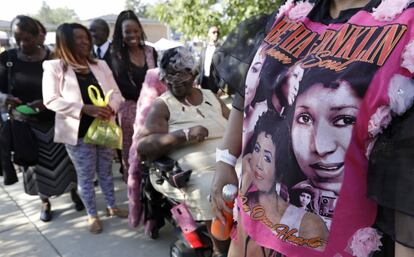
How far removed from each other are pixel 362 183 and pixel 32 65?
3.34m

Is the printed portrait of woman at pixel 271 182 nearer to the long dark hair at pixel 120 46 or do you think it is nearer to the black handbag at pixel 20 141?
the black handbag at pixel 20 141

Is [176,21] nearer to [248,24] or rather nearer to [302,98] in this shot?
[248,24]

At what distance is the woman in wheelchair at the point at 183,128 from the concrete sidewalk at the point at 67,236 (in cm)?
70

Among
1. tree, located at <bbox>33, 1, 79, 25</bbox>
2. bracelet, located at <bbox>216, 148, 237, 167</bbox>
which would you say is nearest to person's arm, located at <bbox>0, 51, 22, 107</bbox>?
bracelet, located at <bbox>216, 148, 237, 167</bbox>

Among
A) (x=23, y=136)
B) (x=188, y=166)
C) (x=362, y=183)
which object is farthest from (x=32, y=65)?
(x=362, y=183)

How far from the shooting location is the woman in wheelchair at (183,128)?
101 inches

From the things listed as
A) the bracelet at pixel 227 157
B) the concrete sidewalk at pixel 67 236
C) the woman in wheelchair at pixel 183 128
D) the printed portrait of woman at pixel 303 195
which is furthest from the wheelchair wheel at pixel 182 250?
the printed portrait of woman at pixel 303 195

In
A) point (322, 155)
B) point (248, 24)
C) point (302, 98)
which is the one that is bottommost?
point (322, 155)

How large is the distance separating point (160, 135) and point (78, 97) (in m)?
1.08

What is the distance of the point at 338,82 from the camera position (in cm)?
89

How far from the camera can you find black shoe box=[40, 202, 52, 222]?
3783mm

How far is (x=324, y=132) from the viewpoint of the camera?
0.93 metres

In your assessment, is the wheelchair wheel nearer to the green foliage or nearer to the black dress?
the black dress

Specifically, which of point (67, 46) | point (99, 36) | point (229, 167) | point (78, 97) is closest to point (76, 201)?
point (78, 97)
